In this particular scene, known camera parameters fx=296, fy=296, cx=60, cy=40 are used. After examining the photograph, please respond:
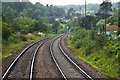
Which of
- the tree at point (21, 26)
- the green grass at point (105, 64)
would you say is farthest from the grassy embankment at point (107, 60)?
the tree at point (21, 26)

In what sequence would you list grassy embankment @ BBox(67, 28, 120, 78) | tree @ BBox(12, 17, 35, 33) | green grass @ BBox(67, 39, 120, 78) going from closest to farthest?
green grass @ BBox(67, 39, 120, 78) → grassy embankment @ BBox(67, 28, 120, 78) → tree @ BBox(12, 17, 35, 33)

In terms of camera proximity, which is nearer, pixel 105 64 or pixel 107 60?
pixel 105 64

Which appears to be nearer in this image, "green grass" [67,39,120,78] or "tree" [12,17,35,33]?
"green grass" [67,39,120,78]

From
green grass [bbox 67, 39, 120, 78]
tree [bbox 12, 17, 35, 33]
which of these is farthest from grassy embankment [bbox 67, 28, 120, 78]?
tree [bbox 12, 17, 35, 33]

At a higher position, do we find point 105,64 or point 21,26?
point 21,26

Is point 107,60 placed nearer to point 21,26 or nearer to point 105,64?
point 105,64

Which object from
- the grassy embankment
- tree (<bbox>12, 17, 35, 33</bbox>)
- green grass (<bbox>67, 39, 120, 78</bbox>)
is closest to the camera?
green grass (<bbox>67, 39, 120, 78</bbox>)

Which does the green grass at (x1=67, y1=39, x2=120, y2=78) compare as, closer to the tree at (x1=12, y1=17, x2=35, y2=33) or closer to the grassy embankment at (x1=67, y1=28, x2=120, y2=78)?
the grassy embankment at (x1=67, y1=28, x2=120, y2=78)

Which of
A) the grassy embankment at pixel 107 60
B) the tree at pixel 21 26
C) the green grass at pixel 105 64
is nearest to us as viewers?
the green grass at pixel 105 64

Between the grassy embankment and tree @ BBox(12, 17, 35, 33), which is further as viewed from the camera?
tree @ BBox(12, 17, 35, 33)

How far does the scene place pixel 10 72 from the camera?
1942 centimetres

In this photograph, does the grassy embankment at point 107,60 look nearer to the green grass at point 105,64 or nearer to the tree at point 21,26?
the green grass at point 105,64

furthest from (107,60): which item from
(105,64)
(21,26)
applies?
(21,26)

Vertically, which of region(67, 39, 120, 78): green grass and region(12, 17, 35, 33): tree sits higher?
region(12, 17, 35, 33): tree
